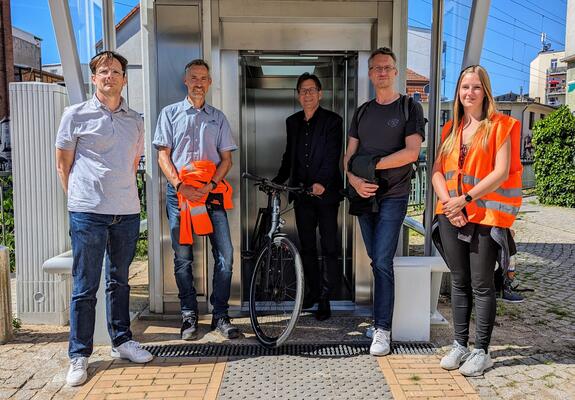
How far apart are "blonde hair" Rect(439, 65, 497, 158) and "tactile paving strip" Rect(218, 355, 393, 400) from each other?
1409 millimetres

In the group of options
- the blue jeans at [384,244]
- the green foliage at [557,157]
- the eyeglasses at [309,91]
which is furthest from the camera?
the green foliage at [557,157]

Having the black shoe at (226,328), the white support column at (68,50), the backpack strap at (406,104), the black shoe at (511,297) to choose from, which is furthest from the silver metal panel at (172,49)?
the black shoe at (511,297)

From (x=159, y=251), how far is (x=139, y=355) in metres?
1.04

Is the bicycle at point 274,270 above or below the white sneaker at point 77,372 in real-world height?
above

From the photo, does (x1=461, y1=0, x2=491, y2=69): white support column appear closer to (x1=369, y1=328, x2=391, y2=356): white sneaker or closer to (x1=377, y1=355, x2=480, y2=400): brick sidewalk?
(x1=369, y1=328, x2=391, y2=356): white sneaker

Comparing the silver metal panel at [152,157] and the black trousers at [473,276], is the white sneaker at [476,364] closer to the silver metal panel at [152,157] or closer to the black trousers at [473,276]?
the black trousers at [473,276]

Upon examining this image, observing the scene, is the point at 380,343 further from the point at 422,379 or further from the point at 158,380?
the point at 158,380

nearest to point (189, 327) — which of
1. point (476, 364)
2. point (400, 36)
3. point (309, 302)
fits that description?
point (309, 302)

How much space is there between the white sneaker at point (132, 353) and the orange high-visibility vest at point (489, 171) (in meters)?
2.16

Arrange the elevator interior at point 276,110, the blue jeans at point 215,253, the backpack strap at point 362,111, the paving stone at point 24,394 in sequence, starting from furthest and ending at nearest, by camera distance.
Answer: the elevator interior at point 276,110, the blue jeans at point 215,253, the backpack strap at point 362,111, the paving stone at point 24,394

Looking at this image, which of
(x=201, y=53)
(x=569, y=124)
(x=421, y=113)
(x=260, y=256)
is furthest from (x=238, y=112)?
(x=569, y=124)

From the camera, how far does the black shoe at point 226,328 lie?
359 centimetres

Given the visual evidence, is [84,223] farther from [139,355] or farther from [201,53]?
[201,53]

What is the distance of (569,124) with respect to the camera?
41.6ft
